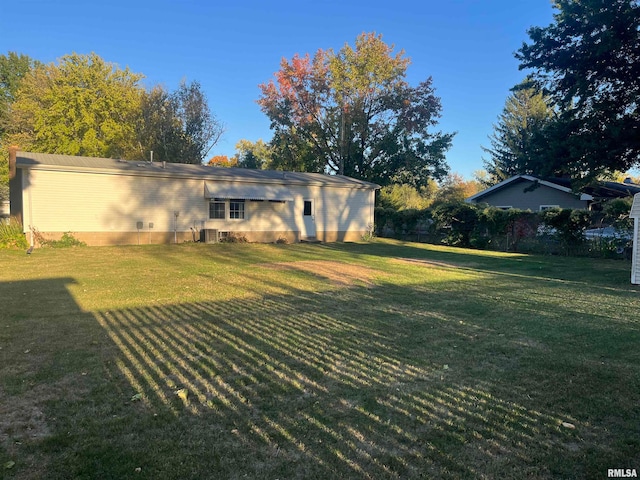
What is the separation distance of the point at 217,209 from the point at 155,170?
300cm

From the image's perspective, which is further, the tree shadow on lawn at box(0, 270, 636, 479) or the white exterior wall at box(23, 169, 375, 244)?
the white exterior wall at box(23, 169, 375, 244)

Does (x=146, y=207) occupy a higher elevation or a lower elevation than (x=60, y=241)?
higher

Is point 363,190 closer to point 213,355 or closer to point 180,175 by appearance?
point 180,175

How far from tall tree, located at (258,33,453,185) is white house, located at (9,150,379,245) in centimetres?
1072

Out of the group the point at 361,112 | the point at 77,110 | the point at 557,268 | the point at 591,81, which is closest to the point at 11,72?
the point at 77,110

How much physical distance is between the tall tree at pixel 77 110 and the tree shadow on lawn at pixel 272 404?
99.8ft

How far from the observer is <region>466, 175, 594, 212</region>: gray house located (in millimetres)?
20750

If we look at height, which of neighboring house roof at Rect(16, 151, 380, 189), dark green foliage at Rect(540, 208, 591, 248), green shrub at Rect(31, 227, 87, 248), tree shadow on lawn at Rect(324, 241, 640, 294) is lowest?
tree shadow on lawn at Rect(324, 241, 640, 294)

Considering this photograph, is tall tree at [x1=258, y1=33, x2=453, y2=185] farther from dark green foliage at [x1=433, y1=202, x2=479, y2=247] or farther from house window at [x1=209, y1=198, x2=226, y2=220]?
house window at [x1=209, y1=198, x2=226, y2=220]

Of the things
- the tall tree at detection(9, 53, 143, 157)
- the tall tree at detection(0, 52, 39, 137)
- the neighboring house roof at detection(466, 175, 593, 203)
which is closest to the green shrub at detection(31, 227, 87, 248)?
the tall tree at detection(9, 53, 143, 157)

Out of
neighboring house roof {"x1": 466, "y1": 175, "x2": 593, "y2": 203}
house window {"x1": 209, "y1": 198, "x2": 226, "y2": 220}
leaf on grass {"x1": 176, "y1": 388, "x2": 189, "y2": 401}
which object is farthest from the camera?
neighboring house roof {"x1": 466, "y1": 175, "x2": 593, "y2": 203}

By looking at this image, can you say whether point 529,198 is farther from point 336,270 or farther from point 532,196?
point 336,270

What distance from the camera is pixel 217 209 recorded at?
17.9 meters

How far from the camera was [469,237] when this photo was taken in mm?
19297
